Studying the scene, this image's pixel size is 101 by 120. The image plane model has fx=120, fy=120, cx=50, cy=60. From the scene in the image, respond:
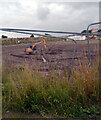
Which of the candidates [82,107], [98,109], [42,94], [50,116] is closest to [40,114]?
[50,116]

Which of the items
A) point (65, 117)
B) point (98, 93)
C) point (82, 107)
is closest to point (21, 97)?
point (65, 117)

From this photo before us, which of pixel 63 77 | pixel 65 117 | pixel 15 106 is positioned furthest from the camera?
pixel 63 77

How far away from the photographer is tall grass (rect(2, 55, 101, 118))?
8.63ft

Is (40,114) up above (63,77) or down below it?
below

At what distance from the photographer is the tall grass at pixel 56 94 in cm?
263

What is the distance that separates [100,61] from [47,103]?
5.84ft

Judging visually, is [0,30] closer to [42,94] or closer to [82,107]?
[42,94]

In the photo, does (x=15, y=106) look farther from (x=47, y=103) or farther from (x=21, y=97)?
(x=47, y=103)

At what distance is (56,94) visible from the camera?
9.29ft

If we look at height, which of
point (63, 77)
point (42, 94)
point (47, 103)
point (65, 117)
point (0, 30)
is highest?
point (0, 30)

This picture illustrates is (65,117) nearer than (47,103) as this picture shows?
Yes

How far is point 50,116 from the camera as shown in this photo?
2.51m

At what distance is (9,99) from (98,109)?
6.44ft

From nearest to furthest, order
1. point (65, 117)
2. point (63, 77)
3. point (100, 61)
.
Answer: point (65, 117)
point (63, 77)
point (100, 61)
